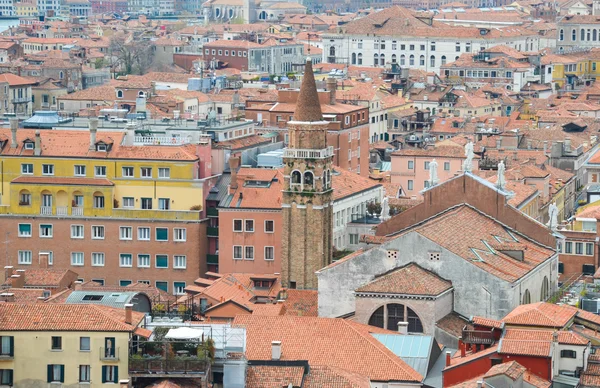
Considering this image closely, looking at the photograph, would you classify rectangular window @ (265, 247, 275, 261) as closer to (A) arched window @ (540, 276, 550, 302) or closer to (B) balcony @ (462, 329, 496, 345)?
(A) arched window @ (540, 276, 550, 302)

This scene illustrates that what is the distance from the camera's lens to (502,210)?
2638 inches

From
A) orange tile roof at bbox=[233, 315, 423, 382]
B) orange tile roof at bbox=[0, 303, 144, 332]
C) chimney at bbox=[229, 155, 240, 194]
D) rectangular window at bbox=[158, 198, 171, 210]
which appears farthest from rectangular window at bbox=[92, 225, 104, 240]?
orange tile roof at bbox=[0, 303, 144, 332]

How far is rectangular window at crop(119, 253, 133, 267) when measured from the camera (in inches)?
3046

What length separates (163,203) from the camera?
254ft

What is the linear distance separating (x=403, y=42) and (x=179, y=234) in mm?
117709

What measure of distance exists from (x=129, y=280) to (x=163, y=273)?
1.35 m

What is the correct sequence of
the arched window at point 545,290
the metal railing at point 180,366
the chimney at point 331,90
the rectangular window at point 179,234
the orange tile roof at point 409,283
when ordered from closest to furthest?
the metal railing at point 180,366, the orange tile roof at point 409,283, the arched window at point 545,290, the rectangular window at point 179,234, the chimney at point 331,90

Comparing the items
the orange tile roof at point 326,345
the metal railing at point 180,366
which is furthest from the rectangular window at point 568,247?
the metal railing at point 180,366

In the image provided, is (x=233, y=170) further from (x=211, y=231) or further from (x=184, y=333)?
(x=184, y=333)

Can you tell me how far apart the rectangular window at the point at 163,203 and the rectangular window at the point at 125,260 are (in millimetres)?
2247

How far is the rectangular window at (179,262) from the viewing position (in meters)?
77.1

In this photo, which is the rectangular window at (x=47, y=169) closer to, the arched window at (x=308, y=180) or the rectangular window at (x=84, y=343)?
the arched window at (x=308, y=180)

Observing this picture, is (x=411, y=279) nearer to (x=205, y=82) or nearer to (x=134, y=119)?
(x=134, y=119)

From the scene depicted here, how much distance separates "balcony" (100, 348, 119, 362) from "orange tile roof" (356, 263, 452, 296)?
14579mm
